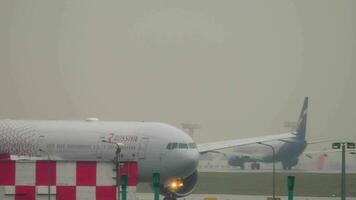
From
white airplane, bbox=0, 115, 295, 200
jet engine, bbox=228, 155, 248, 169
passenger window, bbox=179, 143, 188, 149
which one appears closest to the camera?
white airplane, bbox=0, 115, 295, 200

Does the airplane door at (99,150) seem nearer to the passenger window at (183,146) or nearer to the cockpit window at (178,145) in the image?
the cockpit window at (178,145)

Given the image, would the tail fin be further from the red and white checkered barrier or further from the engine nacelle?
the red and white checkered barrier

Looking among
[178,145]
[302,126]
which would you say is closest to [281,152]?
[302,126]

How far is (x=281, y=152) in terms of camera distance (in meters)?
158

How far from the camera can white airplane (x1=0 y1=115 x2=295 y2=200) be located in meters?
48.3

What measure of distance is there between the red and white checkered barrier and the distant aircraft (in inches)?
4631

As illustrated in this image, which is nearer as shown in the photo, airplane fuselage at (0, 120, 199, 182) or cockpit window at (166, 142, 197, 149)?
airplane fuselage at (0, 120, 199, 182)

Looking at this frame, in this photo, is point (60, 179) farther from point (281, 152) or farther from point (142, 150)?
point (281, 152)

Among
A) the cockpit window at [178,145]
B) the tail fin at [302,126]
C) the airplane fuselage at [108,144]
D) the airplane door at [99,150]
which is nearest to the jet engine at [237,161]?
the tail fin at [302,126]

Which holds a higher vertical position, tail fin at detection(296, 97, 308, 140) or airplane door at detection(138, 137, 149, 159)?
tail fin at detection(296, 97, 308, 140)

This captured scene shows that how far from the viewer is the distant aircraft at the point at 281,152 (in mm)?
140250

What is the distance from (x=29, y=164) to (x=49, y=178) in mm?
479

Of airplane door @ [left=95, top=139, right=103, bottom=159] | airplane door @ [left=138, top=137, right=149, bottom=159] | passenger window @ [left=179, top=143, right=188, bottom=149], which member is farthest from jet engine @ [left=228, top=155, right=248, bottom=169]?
airplane door @ [left=95, top=139, right=103, bottom=159]

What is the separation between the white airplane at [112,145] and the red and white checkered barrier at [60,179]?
94.6 ft
